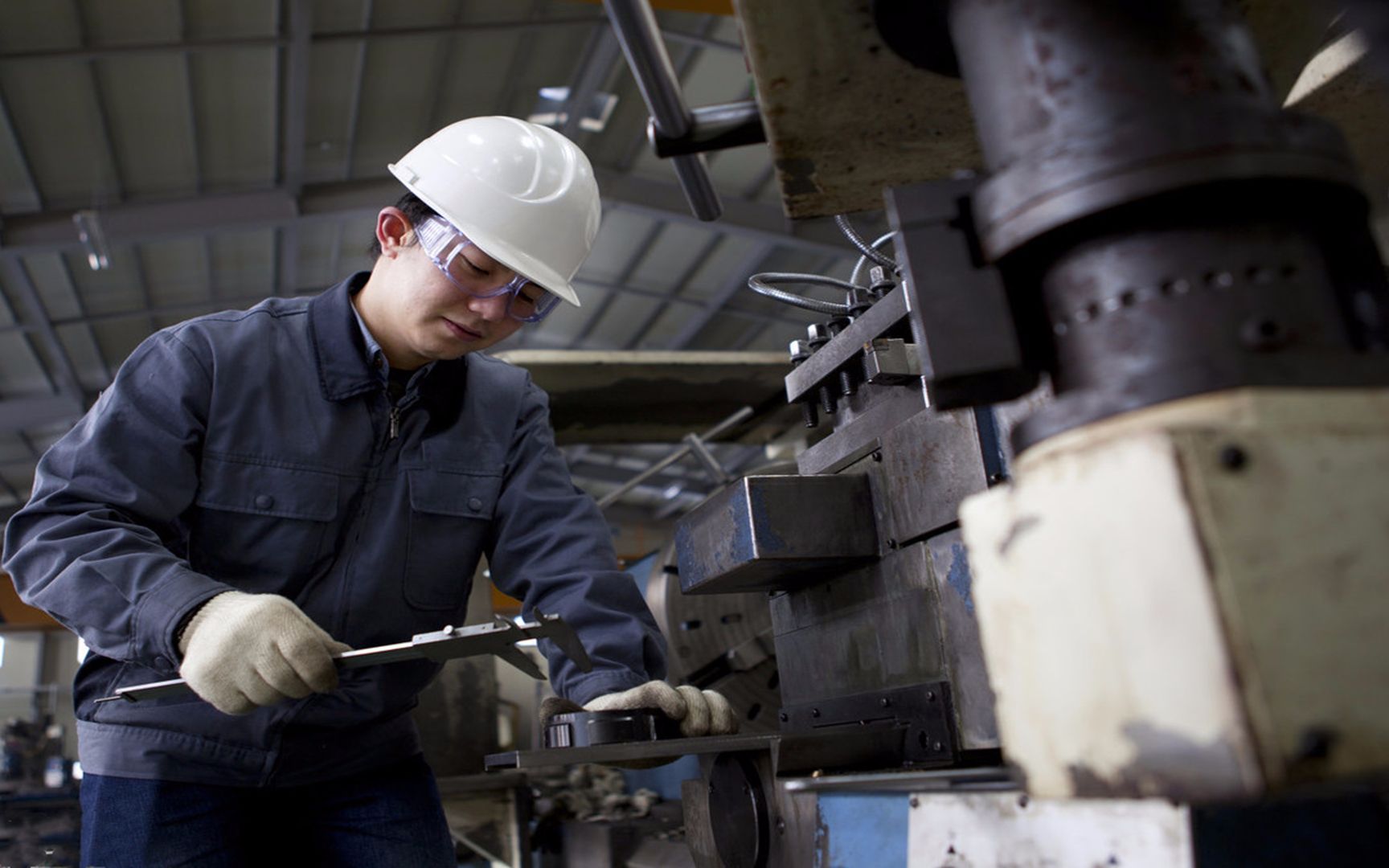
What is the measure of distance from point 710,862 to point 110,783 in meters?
0.75

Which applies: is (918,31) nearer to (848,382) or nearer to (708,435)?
(848,382)

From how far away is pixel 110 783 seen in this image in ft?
4.14

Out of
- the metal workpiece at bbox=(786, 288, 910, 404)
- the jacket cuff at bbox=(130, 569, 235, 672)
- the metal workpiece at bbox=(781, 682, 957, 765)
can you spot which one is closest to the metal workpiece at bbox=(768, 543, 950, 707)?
the metal workpiece at bbox=(781, 682, 957, 765)

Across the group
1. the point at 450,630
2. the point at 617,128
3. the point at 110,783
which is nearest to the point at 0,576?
the point at 617,128

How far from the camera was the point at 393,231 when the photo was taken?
4.96ft

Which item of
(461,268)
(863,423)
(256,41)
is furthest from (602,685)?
(256,41)

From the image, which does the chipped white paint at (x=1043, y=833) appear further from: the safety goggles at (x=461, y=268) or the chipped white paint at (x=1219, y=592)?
the safety goggles at (x=461, y=268)

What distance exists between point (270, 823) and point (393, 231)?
852 mm

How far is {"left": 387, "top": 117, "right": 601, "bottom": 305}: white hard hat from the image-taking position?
4.87 feet

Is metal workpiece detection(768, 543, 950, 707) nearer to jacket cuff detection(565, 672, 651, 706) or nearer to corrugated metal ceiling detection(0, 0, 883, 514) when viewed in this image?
jacket cuff detection(565, 672, 651, 706)

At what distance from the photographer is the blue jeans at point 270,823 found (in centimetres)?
124

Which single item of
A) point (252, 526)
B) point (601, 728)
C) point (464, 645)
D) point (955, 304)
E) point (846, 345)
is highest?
point (846, 345)

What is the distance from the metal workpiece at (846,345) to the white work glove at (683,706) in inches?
17.1

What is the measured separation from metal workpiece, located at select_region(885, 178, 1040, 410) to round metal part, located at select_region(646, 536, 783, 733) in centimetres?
146
